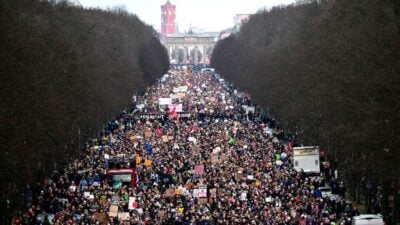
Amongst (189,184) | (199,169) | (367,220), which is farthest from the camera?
(199,169)

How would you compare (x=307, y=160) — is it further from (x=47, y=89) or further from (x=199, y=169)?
(x=47, y=89)

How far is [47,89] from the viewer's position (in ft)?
182

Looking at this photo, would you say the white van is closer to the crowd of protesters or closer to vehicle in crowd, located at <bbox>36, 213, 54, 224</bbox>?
the crowd of protesters

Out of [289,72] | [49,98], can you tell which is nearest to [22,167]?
[49,98]

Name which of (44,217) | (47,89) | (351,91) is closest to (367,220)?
(351,91)

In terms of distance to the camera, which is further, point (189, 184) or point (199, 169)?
point (199, 169)

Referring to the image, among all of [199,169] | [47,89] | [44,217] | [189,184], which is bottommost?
[44,217]

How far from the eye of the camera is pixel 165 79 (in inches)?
6777

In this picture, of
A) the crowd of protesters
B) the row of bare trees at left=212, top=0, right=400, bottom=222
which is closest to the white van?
the row of bare trees at left=212, top=0, right=400, bottom=222

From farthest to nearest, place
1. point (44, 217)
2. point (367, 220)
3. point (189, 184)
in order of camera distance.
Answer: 1. point (189, 184)
2. point (44, 217)
3. point (367, 220)

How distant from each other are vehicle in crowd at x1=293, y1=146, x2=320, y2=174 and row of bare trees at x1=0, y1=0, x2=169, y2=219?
12.0 m

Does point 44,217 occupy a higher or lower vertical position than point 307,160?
lower

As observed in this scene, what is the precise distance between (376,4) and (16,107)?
56.3ft

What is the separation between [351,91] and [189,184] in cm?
830
